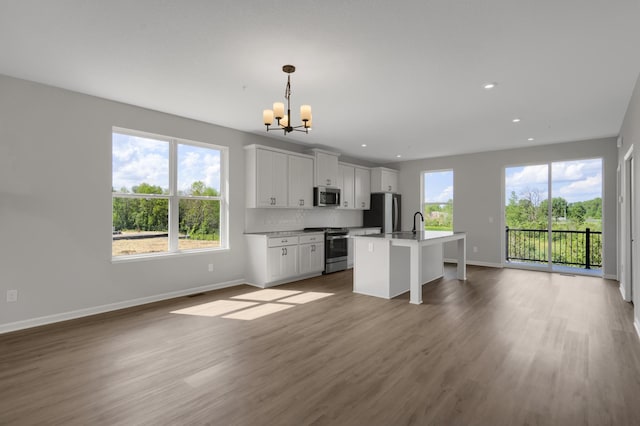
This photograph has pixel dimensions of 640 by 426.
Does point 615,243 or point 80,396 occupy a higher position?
point 615,243

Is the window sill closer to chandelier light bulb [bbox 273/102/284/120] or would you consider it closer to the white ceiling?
the white ceiling

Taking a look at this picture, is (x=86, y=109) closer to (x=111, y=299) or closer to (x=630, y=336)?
(x=111, y=299)

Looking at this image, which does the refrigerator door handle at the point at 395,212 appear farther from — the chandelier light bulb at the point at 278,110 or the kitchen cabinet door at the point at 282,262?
the chandelier light bulb at the point at 278,110

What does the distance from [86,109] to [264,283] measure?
132 inches

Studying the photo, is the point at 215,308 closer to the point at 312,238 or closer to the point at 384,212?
the point at 312,238

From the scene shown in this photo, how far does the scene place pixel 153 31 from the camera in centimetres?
260

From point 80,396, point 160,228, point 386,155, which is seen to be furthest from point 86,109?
point 386,155

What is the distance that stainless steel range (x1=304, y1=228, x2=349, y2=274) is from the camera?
6.55 m

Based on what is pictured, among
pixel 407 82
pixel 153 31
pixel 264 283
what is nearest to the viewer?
pixel 153 31

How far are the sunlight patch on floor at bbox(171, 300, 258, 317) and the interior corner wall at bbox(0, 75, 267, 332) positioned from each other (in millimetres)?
766

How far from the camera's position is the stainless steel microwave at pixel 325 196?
6.77 meters

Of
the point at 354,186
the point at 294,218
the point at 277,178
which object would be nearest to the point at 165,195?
the point at 277,178

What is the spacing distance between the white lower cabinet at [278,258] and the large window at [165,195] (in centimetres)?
57

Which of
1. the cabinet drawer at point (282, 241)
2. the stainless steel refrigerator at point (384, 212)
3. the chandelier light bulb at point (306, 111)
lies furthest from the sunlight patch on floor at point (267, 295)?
the stainless steel refrigerator at point (384, 212)
